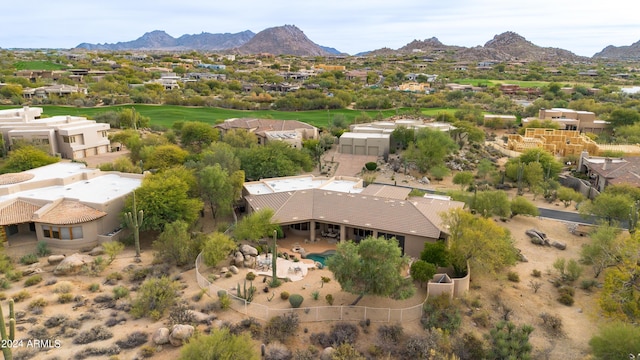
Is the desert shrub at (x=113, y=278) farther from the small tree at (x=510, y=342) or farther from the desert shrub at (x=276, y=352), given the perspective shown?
the small tree at (x=510, y=342)

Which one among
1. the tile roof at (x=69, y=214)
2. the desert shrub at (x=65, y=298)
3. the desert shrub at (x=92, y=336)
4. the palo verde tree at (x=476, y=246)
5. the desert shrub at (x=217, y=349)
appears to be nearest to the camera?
the desert shrub at (x=217, y=349)

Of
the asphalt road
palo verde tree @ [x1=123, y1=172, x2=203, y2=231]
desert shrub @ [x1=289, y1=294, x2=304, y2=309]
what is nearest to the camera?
desert shrub @ [x1=289, y1=294, x2=304, y2=309]

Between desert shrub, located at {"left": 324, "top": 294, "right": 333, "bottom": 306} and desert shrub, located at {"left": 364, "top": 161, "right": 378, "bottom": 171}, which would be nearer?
desert shrub, located at {"left": 324, "top": 294, "right": 333, "bottom": 306}

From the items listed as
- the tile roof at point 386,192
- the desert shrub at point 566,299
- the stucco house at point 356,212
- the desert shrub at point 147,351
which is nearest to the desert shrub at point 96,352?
the desert shrub at point 147,351

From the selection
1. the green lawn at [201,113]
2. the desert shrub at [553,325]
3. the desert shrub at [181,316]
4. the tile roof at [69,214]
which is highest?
the green lawn at [201,113]

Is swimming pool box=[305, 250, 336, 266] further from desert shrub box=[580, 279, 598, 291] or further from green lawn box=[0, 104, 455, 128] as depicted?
green lawn box=[0, 104, 455, 128]

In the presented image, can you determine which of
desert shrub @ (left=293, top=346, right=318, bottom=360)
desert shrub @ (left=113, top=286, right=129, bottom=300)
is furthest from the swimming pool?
desert shrub @ (left=113, top=286, right=129, bottom=300)

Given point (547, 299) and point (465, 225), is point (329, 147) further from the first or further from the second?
point (547, 299)

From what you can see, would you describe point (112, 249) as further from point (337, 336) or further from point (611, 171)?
point (611, 171)
